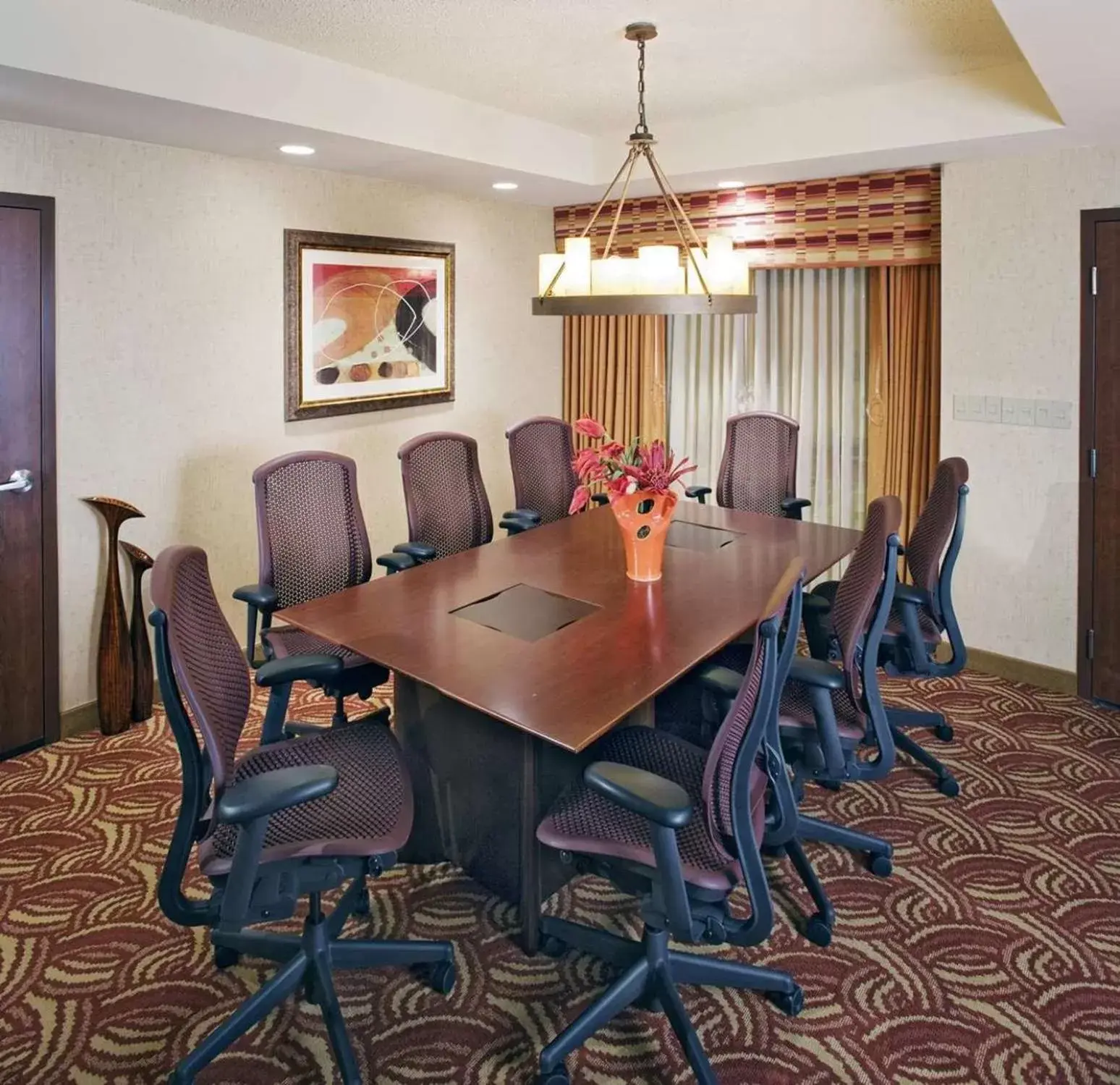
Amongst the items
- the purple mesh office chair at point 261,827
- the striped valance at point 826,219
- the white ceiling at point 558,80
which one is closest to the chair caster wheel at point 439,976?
the purple mesh office chair at point 261,827

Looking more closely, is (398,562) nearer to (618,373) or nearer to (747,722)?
(747,722)

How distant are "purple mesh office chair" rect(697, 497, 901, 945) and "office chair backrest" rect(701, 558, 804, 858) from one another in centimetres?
47

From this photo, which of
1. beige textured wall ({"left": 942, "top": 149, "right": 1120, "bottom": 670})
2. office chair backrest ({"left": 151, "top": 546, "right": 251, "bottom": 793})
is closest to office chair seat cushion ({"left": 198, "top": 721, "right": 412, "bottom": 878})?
office chair backrest ({"left": 151, "top": 546, "right": 251, "bottom": 793})

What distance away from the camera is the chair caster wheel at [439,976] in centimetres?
239

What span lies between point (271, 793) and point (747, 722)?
921 mm

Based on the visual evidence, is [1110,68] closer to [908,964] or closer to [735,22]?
[735,22]

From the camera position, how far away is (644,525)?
3254 millimetres

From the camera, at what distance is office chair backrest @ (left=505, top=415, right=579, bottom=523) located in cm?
473

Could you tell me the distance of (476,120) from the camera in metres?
4.27

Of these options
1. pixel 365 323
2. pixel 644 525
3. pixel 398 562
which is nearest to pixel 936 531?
pixel 644 525

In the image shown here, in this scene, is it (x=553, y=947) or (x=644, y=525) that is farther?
(x=644, y=525)

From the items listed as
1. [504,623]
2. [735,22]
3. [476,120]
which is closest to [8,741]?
[504,623]

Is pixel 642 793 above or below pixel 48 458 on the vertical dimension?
below

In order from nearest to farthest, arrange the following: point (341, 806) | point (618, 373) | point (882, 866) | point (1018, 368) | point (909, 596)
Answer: point (341, 806) → point (882, 866) → point (909, 596) → point (1018, 368) → point (618, 373)
